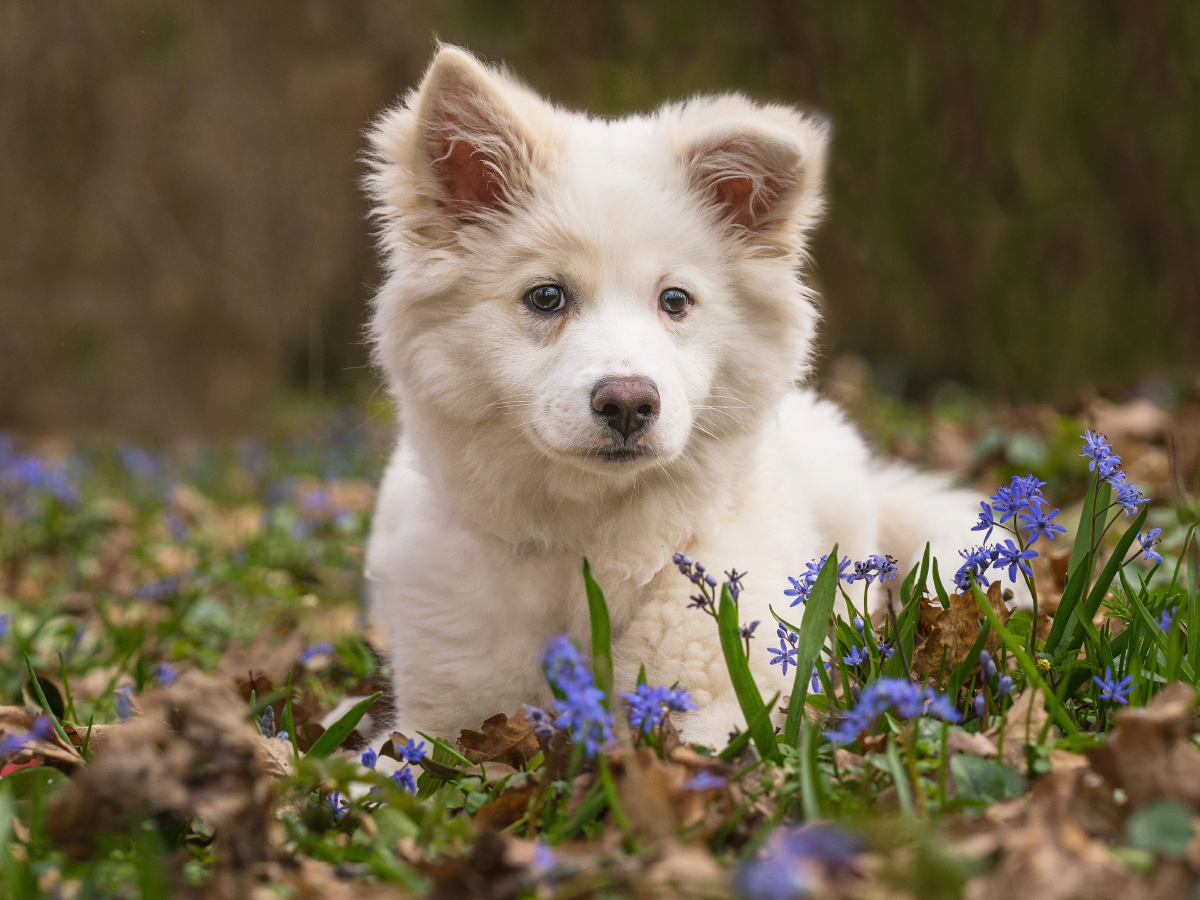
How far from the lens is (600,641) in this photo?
6.91ft

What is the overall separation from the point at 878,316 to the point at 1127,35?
2.61 meters

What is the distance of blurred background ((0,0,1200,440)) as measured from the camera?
7.84 m

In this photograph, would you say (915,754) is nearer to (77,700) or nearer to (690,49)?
(77,700)

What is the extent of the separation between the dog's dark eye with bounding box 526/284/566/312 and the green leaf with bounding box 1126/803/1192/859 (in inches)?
64.9

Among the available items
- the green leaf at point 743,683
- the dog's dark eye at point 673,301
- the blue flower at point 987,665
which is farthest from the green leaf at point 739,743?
the dog's dark eye at point 673,301

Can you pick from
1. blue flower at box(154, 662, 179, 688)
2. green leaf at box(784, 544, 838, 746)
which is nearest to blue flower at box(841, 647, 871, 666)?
green leaf at box(784, 544, 838, 746)

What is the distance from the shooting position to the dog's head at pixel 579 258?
8.40 ft

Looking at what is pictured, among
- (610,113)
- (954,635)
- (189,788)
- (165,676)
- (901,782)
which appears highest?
(610,113)

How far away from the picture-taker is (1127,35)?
750 centimetres

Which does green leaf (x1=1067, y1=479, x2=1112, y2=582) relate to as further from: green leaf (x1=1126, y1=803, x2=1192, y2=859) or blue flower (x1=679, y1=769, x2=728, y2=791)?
blue flower (x1=679, y1=769, x2=728, y2=791)

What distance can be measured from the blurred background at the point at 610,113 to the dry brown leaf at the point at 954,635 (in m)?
4.66

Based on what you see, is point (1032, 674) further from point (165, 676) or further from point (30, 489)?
point (30, 489)

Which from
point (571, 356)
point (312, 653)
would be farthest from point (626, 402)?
point (312, 653)

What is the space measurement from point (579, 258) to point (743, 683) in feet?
3.61
